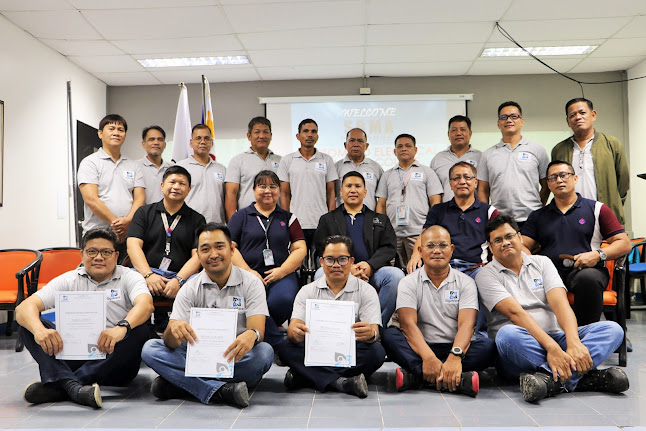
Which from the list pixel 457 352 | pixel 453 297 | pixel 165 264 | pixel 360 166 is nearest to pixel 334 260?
pixel 453 297

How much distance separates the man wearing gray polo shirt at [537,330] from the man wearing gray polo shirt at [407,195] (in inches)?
52.8

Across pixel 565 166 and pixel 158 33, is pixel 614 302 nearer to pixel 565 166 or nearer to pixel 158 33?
pixel 565 166

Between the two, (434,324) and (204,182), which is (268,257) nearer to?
(204,182)

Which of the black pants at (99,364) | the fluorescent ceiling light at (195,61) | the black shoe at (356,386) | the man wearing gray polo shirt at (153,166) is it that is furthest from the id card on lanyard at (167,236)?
the fluorescent ceiling light at (195,61)

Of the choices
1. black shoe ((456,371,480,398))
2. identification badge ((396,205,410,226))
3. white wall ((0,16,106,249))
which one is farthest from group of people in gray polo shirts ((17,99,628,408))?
white wall ((0,16,106,249))

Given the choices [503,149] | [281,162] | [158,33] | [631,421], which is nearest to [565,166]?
[503,149]

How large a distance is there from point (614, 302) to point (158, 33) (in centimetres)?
529

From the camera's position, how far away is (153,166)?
4.79 metres

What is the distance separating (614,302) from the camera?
141 inches

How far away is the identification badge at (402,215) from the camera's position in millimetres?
4488

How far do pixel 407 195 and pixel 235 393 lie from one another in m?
2.53

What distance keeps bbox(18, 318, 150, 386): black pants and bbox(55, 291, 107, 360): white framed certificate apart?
0.08 m

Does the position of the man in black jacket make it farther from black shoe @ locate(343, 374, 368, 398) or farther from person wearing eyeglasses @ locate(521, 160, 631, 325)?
person wearing eyeglasses @ locate(521, 160, 631, 325)

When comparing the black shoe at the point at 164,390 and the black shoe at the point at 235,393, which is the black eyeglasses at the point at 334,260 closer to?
the black shoe at the point at 235,393
